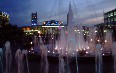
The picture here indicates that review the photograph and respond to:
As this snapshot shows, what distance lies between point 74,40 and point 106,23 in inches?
4043

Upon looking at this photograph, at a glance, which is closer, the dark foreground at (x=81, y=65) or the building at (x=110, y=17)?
the dark foreground at (x=81, y=65)

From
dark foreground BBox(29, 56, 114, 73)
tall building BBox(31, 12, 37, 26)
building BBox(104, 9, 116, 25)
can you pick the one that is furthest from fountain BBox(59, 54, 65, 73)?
tall building BBox(31, 12, 37, 26)

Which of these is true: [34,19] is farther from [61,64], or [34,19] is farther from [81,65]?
[61,64]

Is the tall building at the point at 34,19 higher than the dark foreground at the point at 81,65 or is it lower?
higher

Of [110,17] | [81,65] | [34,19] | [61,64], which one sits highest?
[34,19]

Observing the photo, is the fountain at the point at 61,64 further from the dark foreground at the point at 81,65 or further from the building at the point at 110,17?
the building at the point at 110,17

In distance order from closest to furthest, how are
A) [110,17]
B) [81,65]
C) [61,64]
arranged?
1. [61,64]
2. [81,65]
3. [110,17]

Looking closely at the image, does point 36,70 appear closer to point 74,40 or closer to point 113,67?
point 113,67

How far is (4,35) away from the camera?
65.9 m

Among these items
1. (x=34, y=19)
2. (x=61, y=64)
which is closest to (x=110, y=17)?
(x=34, y=19)

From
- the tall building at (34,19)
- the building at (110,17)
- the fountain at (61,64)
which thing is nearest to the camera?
the fountain at (61,64)

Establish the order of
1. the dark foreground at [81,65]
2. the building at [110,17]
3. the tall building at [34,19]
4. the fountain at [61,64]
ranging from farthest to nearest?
the tall building at [34,19]
the building at [110,17]
the dark foreground at [81,65]
the fountain at [61,64]

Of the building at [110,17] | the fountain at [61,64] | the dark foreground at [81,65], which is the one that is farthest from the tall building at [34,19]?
the fountain at [61,64]

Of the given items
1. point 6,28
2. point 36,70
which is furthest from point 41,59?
point 6,28
